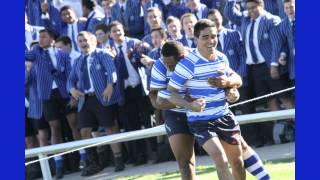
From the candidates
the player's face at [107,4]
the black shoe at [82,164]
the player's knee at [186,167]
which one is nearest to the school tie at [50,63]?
the player's face at [107,4]

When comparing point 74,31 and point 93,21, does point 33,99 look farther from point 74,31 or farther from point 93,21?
point 93,21

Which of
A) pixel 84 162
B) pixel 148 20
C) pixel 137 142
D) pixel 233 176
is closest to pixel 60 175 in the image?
pixel 84 162

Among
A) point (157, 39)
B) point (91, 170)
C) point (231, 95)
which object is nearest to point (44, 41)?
point (157, 39)

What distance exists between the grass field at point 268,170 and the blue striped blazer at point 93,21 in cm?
273

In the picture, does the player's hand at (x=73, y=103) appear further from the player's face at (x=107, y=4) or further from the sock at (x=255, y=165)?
the sock at (x=255, y=165)

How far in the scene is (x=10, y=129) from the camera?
5.48 metres

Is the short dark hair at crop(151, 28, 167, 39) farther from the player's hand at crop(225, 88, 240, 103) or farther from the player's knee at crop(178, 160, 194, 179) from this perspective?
the player's hand at crop(225, 88, 240, 103)

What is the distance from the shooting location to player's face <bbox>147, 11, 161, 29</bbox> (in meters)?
11.5

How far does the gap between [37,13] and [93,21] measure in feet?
4.20

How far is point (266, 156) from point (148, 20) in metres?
2.54

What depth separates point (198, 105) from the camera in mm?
7410

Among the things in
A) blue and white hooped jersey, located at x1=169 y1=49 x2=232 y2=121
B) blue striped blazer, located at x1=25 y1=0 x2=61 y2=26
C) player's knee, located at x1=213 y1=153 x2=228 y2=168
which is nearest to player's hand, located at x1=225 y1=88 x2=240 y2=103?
blue and white hooped jersey, located at x1=169 y1=49 x2=232 y2=121

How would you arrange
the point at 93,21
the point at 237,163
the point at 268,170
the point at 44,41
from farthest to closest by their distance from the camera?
the point at 93,21 < the point at 44,41 < the point at 268,170 < the point at 237,163

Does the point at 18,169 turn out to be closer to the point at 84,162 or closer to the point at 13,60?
the point at 13,60
